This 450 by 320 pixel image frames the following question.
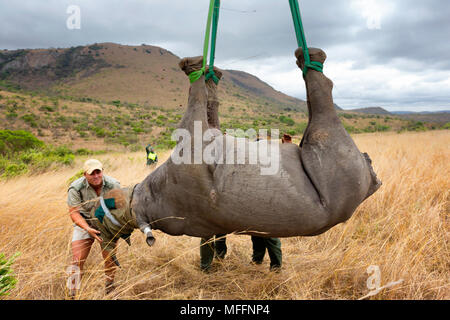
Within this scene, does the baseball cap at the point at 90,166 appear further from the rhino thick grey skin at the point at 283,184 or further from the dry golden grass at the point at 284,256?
the rhino thick grey skin at the point at 283,184

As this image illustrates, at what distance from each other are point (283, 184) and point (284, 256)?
2.97 meters

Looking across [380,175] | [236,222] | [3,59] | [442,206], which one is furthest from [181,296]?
[3,59]

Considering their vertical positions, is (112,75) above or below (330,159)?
above

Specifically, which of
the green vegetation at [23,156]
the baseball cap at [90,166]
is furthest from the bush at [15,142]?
the baseball cap at [90,166]

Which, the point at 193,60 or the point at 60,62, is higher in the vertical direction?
the point at 60,62

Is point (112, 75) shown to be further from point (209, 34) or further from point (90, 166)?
point (209, 34)

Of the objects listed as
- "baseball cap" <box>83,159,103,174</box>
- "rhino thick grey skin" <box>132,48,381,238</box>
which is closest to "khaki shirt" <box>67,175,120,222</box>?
"baseball cap" <box>83,159,103,174</box>

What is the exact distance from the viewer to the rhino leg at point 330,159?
1.75 metres

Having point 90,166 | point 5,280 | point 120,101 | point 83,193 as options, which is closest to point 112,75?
point 120,101

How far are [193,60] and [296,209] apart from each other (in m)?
1.24

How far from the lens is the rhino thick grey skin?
175cm

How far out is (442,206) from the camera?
511cm

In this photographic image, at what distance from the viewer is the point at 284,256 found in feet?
14.2
